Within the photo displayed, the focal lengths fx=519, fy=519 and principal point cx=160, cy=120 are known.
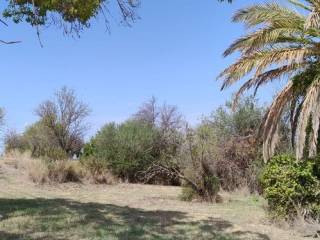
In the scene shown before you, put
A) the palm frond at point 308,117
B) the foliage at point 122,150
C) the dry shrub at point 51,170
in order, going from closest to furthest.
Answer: the palm frond at point 308,117, the dry shrub at point 51,170, the foliage at point 122,150

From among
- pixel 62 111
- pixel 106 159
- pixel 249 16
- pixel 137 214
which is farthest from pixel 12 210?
pixel 62 111

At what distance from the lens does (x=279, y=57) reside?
1295 centimetres

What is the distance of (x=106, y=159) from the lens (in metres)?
23.4

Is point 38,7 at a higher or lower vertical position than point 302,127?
higher

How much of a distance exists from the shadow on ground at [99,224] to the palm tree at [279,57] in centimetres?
320

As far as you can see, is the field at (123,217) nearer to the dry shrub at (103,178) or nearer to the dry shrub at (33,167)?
the dry shrub at (33,167)

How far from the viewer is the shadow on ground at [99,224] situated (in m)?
9.27

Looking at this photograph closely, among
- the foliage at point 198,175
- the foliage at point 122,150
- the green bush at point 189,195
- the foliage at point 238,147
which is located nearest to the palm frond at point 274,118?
the foliage at point 198,175

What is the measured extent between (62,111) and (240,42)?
997 inches

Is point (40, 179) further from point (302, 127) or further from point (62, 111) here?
point (62, 111)

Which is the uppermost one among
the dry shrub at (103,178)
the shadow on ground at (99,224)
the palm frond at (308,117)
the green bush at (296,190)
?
the palm frond at (308,117)

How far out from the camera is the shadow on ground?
9.27 m

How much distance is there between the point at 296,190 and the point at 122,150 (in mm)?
12974

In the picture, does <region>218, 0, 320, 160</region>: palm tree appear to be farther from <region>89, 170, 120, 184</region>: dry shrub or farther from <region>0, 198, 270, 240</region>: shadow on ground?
<region>89, 170, 120, 184</region>: dry shrub
